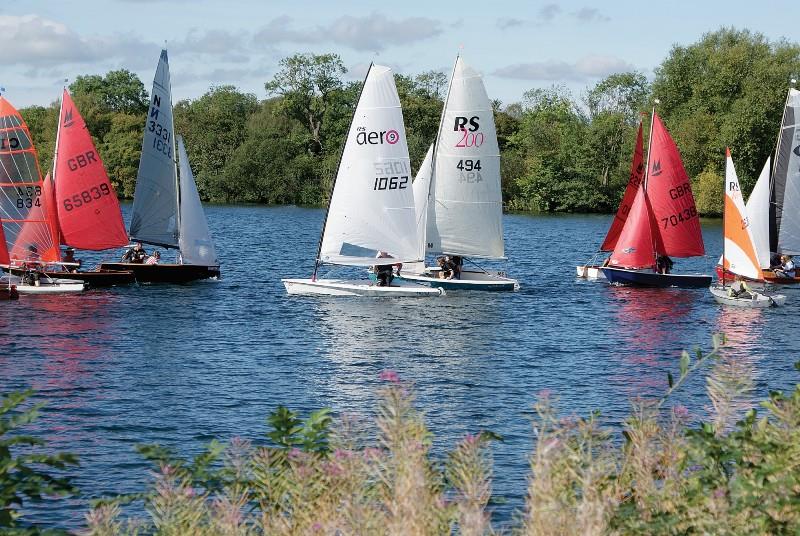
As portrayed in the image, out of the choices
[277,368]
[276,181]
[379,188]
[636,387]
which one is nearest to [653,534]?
[636,387]

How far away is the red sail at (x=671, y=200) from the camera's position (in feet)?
172

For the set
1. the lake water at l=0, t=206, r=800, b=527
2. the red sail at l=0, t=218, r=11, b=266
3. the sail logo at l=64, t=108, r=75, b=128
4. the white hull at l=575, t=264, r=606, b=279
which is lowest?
the lake water at l=0, t=206, r=800, b=527

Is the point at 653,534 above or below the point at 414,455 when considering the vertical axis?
below

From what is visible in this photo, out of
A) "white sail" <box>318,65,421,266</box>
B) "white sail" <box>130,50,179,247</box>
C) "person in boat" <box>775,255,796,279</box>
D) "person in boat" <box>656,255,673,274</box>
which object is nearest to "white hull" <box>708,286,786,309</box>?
"person in boat" <box>656,255,673,274</box>

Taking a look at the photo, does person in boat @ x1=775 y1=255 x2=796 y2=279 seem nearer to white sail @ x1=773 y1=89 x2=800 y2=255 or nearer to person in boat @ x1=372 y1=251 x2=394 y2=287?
white sail @ x1=773 y1=89 x2=800 y2=255

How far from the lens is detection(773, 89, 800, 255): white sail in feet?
178

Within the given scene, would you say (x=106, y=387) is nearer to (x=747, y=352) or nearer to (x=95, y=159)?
(x=747, y=352)

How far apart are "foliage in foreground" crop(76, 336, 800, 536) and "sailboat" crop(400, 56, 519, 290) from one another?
36.9 meters

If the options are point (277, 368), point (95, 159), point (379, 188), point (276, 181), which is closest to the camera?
point (277, 368)

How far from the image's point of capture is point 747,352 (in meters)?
34.8

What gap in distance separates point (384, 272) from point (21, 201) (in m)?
13.8

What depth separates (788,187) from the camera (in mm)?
54469

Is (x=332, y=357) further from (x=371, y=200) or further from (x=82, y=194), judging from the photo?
(x=82, y=194)

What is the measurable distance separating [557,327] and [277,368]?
12.6 m
